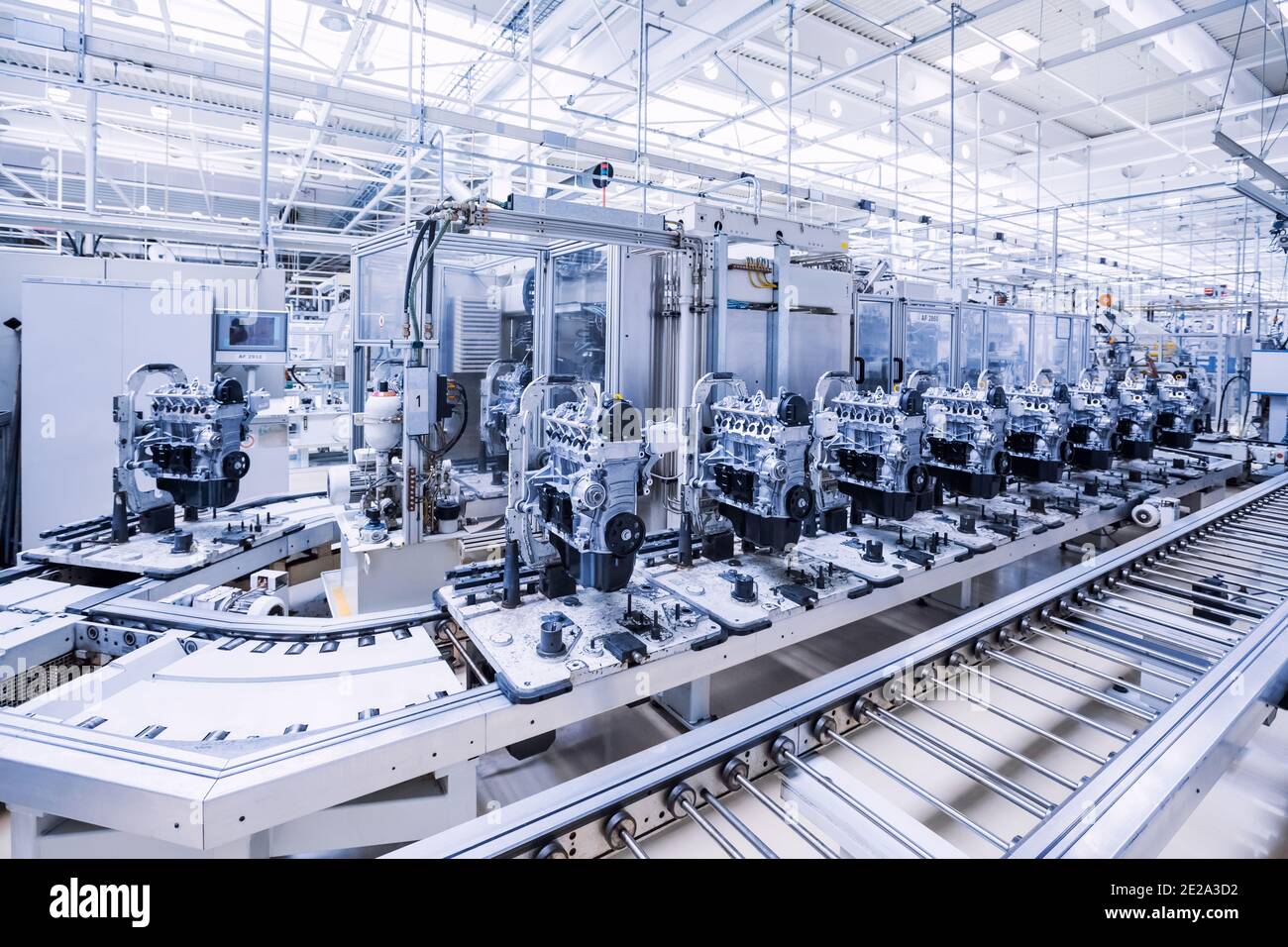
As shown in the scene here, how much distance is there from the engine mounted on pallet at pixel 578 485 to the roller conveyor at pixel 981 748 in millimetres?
974

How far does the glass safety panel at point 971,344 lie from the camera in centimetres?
727

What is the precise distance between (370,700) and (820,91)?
899 cm

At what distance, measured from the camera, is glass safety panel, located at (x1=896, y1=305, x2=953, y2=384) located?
21.9 feet

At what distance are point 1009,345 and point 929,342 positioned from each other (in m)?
1.89

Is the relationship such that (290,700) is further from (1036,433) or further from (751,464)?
(1036,433)

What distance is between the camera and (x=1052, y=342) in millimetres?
9102

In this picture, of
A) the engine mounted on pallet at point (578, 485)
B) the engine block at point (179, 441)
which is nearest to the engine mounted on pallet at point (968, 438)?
the engine mounted on pallet at point (578, 485)

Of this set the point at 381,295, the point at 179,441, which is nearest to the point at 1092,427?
the point at 381,295

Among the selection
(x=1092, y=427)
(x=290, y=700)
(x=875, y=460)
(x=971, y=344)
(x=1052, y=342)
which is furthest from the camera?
(x=1052, y=342)

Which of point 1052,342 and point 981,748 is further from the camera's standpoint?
point 1052,342

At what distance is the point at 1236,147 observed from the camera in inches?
186

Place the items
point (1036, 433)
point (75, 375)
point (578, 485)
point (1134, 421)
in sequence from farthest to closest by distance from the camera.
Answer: point (1134, 421) → point (1036, 433) → point (75, 375) → point (578, 485)

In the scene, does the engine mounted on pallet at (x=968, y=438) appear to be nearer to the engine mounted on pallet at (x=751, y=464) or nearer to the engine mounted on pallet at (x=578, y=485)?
the engine mounted on pallet at (x=751, y=464)

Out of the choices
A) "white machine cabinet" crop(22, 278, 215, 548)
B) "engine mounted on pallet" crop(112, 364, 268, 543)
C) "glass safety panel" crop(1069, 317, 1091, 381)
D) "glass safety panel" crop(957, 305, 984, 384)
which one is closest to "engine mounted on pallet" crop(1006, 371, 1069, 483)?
"glass safety panel" crop(957, 305, 984, 384)
